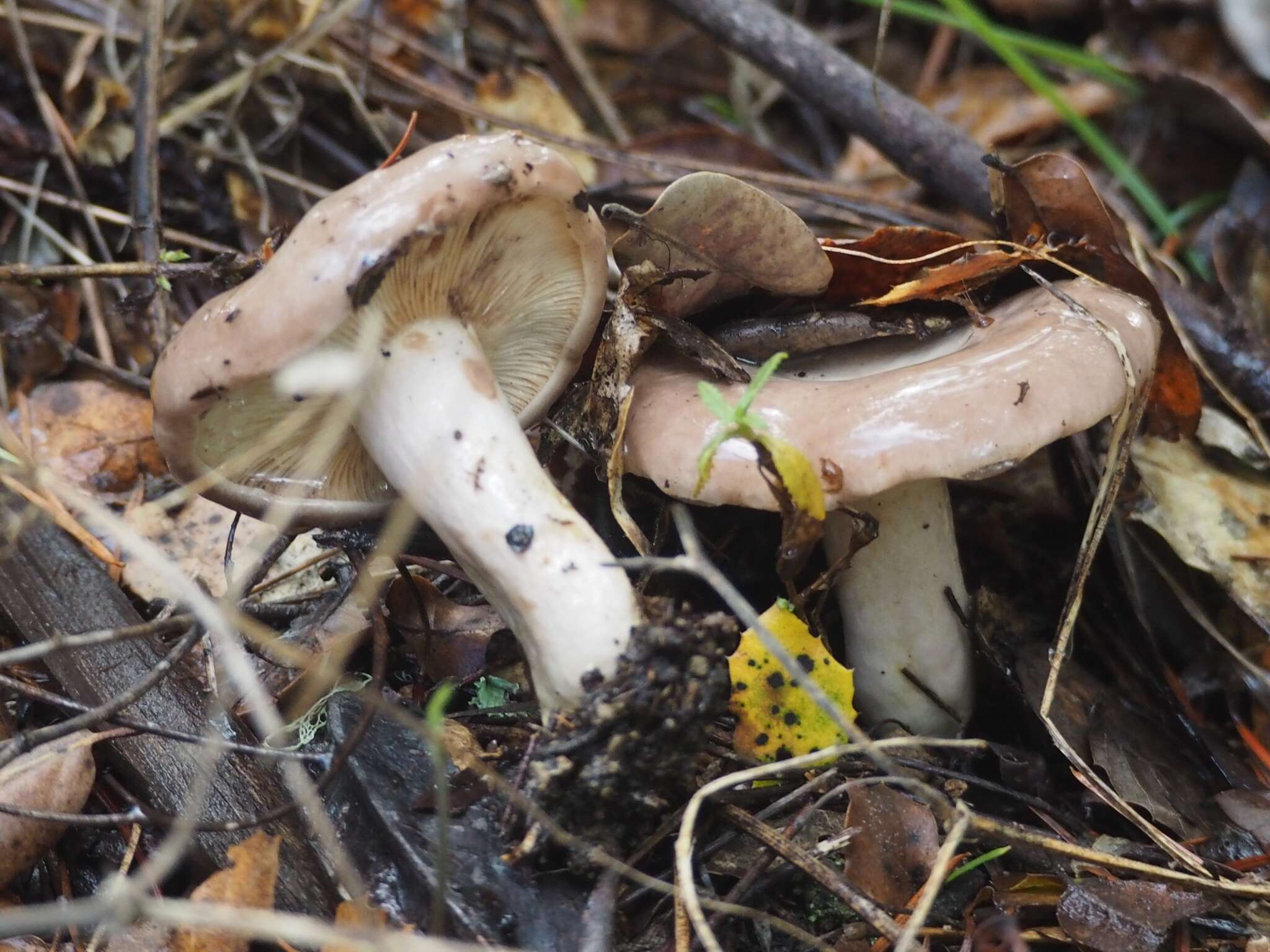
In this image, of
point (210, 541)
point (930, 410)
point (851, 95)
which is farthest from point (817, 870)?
point (851, 95)

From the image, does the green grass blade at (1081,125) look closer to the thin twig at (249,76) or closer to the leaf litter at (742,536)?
the leaf litter at (742,536)

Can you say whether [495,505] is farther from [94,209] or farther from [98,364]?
[94,209]

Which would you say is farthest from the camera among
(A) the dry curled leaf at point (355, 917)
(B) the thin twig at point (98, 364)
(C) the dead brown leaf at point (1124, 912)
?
(B) the thin twig at point (98, 364)

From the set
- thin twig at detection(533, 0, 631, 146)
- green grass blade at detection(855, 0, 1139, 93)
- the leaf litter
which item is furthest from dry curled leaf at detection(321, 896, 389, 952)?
thin twig at detection(533, 0, 631, 146)

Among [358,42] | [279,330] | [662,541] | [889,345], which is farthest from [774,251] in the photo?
[358,42]

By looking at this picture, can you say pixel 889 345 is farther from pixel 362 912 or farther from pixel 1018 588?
pixel 362 912

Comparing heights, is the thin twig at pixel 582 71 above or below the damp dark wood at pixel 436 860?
above

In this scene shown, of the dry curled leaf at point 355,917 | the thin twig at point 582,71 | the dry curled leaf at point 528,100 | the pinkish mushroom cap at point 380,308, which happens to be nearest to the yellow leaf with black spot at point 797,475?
the pinkish mushroom cap at point 380,308
